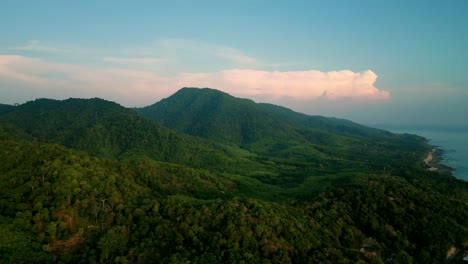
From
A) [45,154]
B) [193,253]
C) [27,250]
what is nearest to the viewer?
[27,250]

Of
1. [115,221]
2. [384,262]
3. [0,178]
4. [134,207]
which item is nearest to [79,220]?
[115,221]

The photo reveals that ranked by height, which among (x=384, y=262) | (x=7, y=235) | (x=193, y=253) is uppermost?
(x=7, y=235)

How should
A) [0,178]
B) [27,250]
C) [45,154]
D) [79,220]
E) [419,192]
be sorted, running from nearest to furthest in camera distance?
[27,250]
[79,220]
[0,178]
[45,154]
[419,192]

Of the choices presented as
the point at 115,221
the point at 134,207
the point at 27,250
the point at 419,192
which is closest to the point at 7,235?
the point at 27,250

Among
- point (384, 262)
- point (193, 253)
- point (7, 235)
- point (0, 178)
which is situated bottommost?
point (384, 262)

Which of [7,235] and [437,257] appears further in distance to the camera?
[437,257]

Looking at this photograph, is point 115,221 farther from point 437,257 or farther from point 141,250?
point 437,257

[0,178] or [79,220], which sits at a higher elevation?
[0,178]

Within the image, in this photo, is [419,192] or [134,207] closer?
[134,207]

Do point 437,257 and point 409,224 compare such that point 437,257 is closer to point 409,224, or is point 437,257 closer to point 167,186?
point 409,224
